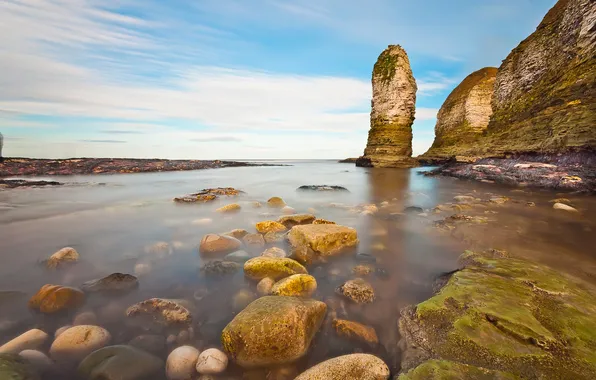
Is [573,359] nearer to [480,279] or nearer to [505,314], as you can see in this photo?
[505,314]

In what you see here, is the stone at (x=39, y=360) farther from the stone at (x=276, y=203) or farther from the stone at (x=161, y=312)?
the stone at (x=276, y=203)

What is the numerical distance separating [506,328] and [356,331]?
45.0 inches

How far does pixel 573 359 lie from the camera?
1.68 metres

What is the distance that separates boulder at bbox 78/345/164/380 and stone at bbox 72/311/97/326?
0.62m

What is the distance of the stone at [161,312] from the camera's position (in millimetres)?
2451

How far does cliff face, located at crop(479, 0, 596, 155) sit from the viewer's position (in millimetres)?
10422

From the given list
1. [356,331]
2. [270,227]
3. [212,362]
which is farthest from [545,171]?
[212,362]

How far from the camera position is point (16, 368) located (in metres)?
1.77

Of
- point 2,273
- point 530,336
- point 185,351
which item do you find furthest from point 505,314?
point 2,273

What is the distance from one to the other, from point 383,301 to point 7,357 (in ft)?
10.2

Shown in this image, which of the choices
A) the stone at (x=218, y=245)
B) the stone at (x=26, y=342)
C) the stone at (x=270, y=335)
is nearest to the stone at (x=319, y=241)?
the stone at (x=218, y=245)

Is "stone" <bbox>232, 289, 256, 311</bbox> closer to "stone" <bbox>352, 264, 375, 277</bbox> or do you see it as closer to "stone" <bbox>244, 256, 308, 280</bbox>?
"stone" <bbox>244, 256, 308, 280</bbox>

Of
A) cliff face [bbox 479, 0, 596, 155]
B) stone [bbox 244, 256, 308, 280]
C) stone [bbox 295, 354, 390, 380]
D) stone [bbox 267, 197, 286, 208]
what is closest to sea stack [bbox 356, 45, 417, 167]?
cliff face [bbox 479, 0, 596, 155]

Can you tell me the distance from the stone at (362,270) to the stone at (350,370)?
1.59 metres
